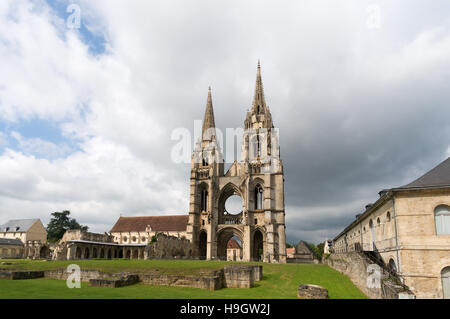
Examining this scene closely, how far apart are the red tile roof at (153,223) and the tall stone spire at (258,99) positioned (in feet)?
90.2

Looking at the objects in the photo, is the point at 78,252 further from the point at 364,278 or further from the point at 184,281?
the point at 364,278

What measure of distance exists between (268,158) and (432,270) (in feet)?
113

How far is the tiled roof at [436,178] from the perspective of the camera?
1413 centimetres

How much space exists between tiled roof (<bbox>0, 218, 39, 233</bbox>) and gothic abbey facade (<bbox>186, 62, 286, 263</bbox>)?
40.3 meters

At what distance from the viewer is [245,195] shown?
152 ft

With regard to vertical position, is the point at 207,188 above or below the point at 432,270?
above

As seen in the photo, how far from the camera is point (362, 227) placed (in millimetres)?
23734

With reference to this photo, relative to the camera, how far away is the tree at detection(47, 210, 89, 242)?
71.8m

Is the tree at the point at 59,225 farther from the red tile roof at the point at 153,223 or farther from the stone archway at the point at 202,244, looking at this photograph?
the stone archway at the point at 202,244

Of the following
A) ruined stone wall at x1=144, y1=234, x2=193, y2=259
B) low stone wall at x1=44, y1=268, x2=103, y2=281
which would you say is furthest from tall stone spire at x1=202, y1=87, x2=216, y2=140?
low stone wall at x1=44, y1=268, x2=103, y2=281

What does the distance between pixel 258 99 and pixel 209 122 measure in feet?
33.5

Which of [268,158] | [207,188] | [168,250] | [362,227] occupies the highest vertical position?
[268,158]
